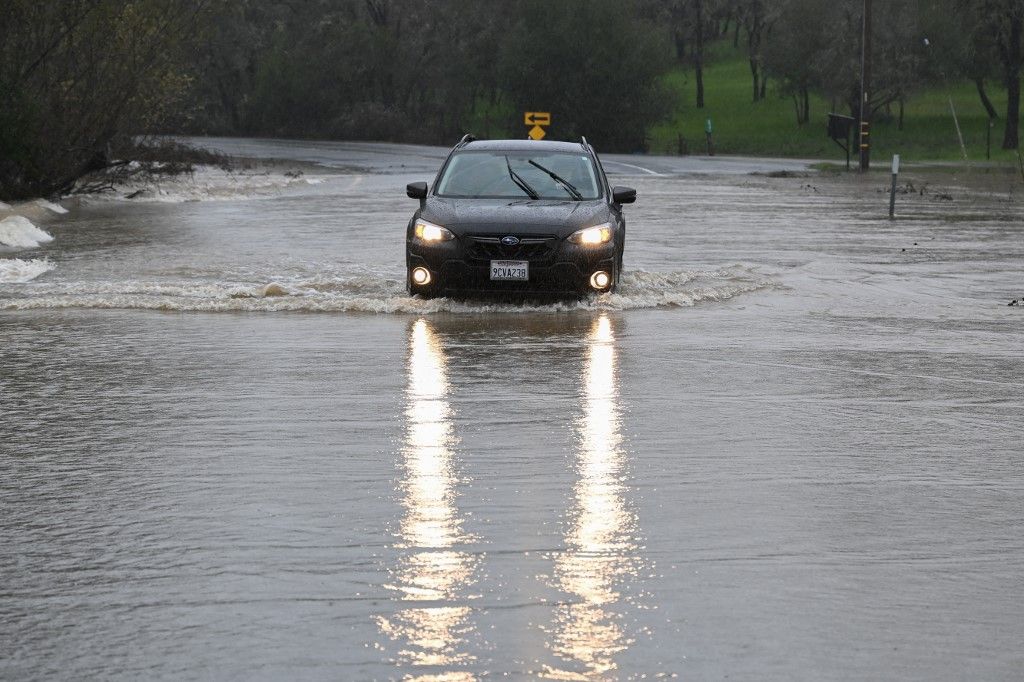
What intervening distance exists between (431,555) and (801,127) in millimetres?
90251

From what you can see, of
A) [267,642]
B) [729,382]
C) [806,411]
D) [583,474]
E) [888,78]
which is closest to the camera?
[267,642]

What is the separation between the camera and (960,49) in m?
84.1

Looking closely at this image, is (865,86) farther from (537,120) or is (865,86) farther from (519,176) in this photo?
(519,176)

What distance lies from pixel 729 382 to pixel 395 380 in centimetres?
219

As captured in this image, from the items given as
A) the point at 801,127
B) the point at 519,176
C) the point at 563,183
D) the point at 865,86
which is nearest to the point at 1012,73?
the point at 801,127

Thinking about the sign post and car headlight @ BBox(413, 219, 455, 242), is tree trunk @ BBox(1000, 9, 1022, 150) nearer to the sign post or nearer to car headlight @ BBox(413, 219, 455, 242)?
the sign post

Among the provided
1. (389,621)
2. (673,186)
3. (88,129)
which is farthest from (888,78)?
(389,621)

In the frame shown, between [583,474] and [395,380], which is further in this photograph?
[395,380]

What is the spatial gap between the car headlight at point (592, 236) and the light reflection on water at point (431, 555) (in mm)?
5266

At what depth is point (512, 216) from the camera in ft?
51.9

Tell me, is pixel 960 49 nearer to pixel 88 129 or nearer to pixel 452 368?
pixel 88 129

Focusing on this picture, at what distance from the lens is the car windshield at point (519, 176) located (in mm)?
16875

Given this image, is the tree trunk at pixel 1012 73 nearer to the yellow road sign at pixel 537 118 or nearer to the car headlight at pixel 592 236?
the yellow road sign at pixel 537 118

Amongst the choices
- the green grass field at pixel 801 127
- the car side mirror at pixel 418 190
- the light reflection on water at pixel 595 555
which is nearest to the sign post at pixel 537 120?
the green grass field at pixel 801 127
